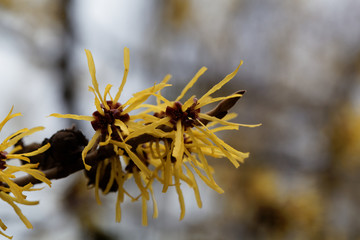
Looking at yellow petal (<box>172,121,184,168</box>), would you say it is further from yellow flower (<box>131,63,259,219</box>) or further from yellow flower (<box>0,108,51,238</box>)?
yellow flower (<box>0,108,51,238</box>)

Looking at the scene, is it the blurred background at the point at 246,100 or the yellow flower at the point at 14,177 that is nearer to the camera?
the yellow flower at the point at 14,177

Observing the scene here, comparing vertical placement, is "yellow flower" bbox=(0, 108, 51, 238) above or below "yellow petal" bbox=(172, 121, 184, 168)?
below

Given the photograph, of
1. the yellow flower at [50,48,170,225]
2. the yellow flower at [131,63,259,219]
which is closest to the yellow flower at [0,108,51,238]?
the yellow flower at [50,48,170,225]

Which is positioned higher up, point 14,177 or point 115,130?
point 115,130

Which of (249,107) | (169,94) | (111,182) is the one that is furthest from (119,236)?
(249,107)

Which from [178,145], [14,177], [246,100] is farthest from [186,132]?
[246,100]

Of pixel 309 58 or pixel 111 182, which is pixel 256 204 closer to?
pixel 111 182

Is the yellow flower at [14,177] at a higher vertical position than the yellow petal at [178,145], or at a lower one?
lower

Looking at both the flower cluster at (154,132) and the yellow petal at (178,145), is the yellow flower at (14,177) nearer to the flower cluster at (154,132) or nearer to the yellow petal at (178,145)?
the flower cluster at (154,132)

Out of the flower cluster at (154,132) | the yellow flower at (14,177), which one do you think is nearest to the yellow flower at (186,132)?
the flower cluster at (154,132)

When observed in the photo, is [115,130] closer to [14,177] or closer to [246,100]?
[14,177]

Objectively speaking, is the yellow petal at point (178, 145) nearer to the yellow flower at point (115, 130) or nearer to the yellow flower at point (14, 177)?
the yellow flower at point (115, 130)
